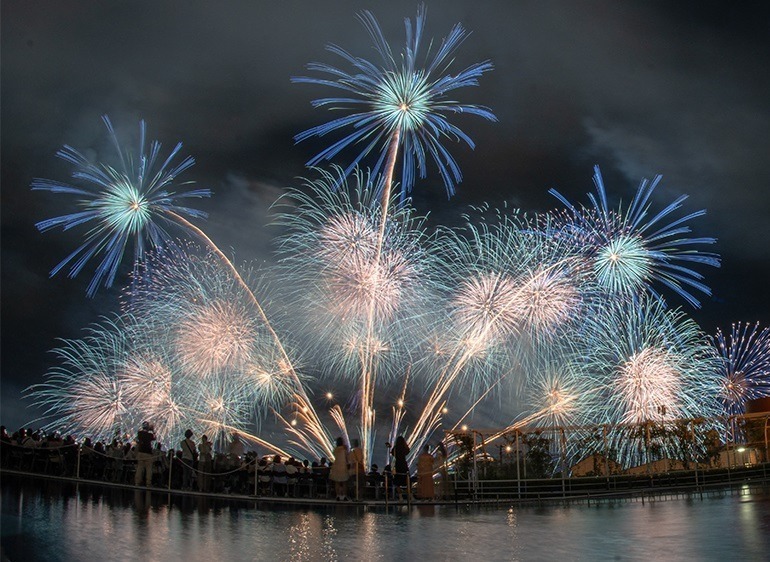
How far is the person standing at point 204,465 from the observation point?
19.4m

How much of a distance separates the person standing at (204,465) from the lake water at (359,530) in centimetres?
206

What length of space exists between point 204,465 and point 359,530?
25.4 ft

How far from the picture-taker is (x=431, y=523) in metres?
14.2

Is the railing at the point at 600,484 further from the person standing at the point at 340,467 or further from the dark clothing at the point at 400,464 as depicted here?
the person standing at the point at 340,467

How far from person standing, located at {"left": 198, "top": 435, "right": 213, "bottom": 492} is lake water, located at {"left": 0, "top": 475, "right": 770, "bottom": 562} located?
6.77ft

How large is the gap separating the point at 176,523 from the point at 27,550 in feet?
10.5

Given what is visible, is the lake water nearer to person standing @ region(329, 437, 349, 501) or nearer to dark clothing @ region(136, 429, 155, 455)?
dark clothing @ region(136, 429, 155, 455)

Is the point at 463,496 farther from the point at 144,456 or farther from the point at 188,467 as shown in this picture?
the point at 144,456

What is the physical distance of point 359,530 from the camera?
1302cm

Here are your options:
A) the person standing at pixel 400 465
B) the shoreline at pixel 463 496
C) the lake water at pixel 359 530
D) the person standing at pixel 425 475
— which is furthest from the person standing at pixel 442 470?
the lake water at pixel 359 530

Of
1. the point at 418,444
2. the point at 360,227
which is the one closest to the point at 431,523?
the point at 360,227

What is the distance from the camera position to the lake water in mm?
9875

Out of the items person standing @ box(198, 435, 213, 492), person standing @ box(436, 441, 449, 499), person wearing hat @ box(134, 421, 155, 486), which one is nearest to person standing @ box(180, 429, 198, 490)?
person standing @ box(198, 435, 213, 492)

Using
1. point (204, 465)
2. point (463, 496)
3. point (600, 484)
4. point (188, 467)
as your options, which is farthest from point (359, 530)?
point (600, 484)
